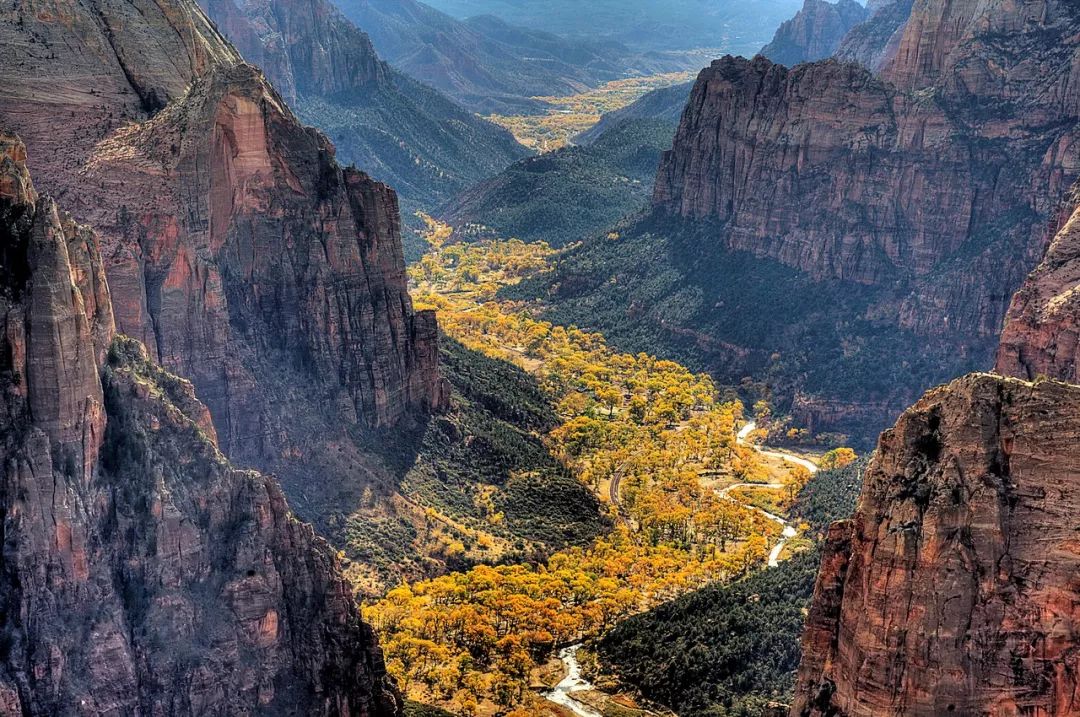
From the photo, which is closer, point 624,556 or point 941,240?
point 624,556

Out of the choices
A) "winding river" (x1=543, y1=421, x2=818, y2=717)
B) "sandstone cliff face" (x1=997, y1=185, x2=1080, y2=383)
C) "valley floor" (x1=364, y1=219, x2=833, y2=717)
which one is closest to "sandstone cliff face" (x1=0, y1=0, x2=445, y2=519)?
"valley floor" (x1=364, y1=219, x2=833, y2=717)

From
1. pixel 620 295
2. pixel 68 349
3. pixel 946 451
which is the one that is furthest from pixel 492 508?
pixel 620 295

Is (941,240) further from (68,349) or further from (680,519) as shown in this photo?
(68,349)

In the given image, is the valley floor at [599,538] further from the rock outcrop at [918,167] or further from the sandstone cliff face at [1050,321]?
the sandstone cliff face at [1050,321]

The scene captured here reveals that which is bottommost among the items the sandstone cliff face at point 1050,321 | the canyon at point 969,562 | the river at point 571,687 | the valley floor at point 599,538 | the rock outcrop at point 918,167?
the river at point 571,687

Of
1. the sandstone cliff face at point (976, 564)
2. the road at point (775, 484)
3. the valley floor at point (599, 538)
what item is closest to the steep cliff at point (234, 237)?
the valley floor at point (599, 538)

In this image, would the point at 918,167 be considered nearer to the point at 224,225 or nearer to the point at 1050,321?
the point at 1050,321
